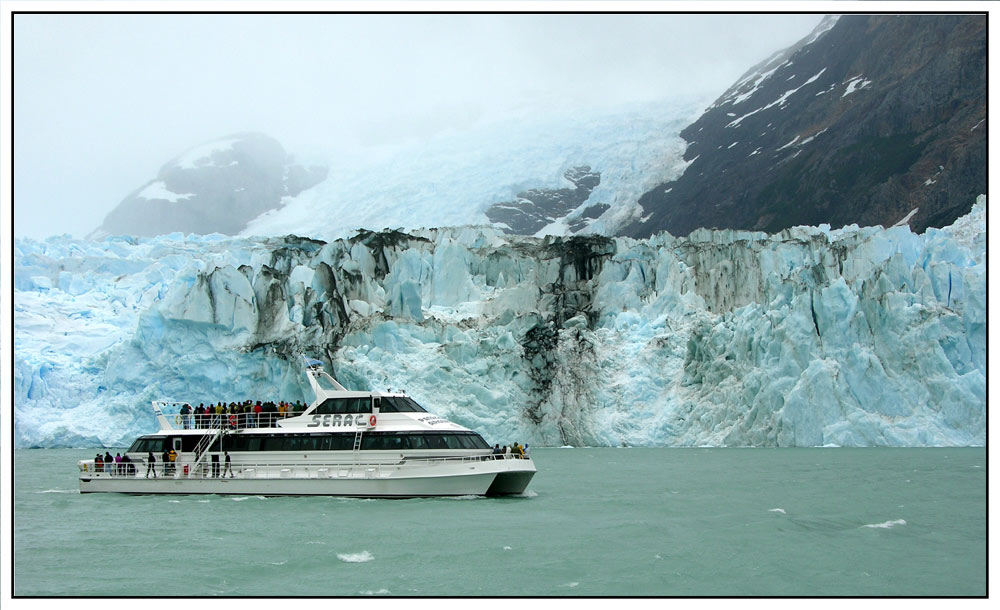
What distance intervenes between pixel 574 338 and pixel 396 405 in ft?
72.7

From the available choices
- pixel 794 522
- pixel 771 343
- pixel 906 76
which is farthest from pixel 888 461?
pixel 906 76

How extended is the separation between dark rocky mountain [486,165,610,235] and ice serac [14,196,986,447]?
1977 centimetres

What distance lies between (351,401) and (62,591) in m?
12.6

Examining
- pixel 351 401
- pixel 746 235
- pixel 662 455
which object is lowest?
pixel 662 455

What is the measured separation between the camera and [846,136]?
64938 mm

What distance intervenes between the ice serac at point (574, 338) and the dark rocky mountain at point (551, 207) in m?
19.8

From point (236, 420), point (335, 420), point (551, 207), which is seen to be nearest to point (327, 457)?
point (335, 420)

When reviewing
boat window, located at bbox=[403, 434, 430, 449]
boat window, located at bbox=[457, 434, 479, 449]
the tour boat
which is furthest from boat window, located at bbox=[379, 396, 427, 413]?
boat window, located at bbox=[457, 434, 479, 449]

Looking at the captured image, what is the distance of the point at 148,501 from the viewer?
25.5 meters

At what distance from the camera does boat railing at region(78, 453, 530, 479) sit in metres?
25.1

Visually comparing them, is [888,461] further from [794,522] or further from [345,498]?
[345,498]

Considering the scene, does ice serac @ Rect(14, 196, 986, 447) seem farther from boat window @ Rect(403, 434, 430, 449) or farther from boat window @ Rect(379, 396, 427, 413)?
boat window @ Rect(403, 434, 430, 449)

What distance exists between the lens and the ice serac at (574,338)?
4034 centimetres

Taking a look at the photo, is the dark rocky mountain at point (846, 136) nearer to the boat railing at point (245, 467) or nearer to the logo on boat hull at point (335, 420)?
the boat railing at point (245, 467)
